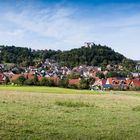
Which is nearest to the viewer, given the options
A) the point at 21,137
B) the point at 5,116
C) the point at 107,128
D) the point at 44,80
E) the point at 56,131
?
the point at 21,137

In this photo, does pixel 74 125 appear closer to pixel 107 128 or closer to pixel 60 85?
pixel 107 128

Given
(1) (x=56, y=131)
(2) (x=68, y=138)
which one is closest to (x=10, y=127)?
(1) (x=56, y=131)

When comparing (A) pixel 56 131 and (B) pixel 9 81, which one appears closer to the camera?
(A) pixel 56 131

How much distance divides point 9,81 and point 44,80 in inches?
399

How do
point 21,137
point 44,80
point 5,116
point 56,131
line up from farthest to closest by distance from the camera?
point 44,80, point 5,116, point 56,131, point 21,137

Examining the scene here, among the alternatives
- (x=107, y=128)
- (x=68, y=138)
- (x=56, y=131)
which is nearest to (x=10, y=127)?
(x=56, y=131)

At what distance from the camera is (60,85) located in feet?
324

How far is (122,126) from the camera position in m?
16.6

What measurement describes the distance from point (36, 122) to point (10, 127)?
6.62ft

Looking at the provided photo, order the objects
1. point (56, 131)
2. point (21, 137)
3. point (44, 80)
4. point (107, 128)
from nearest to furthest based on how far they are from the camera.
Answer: point (21, 137), point (56, 131), point (107, 128), point (44, 80)

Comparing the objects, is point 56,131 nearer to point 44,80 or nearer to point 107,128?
point 107,128

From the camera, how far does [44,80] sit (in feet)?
319

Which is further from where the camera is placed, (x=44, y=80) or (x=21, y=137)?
(x=44, y=80)

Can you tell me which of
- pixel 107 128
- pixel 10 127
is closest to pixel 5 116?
pixel 10 127
